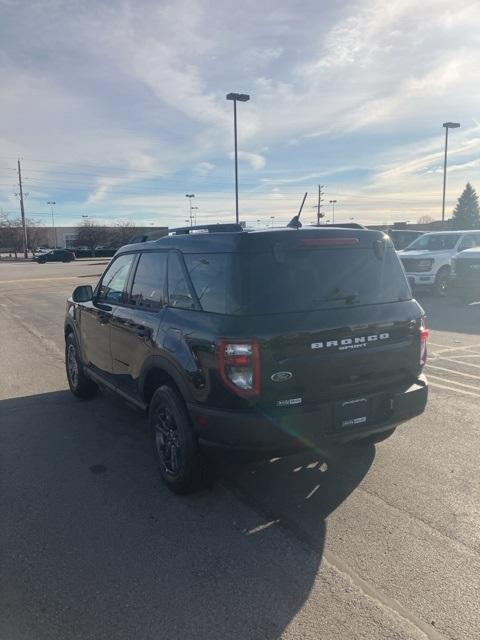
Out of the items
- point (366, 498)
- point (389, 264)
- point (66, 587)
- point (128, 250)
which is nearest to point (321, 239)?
point (389, 264)

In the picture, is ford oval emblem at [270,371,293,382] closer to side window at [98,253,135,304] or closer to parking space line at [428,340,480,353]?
side window at [98,253,135,304]

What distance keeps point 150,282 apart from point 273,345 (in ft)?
5.23

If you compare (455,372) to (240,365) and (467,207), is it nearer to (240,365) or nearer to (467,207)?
(240,365)

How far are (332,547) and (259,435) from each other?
2.58 ft

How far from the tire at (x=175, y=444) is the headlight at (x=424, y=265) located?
13166 millimetres

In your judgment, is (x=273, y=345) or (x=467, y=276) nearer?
(x=273, y=345)

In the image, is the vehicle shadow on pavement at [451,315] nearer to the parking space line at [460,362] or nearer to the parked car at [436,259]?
the parked car at [436,259]

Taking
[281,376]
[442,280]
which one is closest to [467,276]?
[442,280]

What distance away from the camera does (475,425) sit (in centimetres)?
491

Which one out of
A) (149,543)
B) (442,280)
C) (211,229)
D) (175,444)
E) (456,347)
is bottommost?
(149,543)

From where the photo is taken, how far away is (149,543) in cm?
319

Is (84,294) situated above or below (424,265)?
above

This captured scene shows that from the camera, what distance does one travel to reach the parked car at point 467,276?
13055 millimetres

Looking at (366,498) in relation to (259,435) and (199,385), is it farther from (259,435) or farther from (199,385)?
(199,385)
